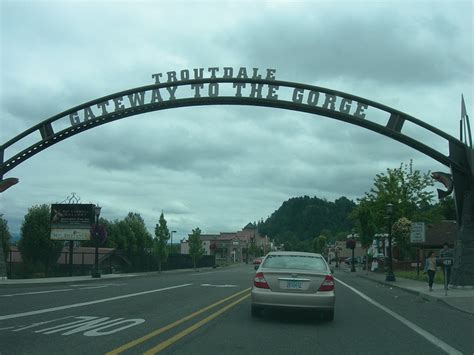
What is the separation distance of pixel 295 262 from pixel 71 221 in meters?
27.9

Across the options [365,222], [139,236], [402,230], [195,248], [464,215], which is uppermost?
[365,222]

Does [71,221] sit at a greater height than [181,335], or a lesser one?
greater

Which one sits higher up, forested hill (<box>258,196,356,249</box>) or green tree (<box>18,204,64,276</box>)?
forested hill (<box>258,196,356,249</box>)

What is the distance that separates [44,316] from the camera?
1188 cm

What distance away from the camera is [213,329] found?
10359 millimetres

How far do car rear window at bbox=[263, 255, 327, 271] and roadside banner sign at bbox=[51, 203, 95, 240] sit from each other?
86.7 feet

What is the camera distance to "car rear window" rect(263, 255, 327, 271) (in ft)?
39.2

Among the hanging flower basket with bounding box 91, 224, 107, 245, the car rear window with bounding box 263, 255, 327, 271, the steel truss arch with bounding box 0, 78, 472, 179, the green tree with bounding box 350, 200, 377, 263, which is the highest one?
the steel truss arch with bounding box 0, 78, 472, 179

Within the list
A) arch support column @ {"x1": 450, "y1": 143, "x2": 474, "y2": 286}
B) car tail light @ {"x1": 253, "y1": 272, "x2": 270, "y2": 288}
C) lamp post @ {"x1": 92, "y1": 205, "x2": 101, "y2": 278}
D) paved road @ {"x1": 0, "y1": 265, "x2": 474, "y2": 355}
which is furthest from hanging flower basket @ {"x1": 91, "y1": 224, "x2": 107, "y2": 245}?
car tail light @ {"x1": 253, "y1": 272, "x2": 270, "y2": 288}

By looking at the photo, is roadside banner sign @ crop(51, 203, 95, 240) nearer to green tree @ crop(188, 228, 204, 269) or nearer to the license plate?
green tree @ crop(188, 228, 204, 269)

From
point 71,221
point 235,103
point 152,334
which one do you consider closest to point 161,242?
point 71,221

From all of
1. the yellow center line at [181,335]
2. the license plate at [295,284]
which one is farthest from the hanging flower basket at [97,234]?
the license plate at [295,284]

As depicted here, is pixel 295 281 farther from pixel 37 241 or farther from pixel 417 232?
pixel 37 241

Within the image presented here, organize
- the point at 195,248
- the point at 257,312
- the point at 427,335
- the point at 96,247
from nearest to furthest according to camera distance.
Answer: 1. the point at 427,335
2. the point at 257,312
3. the point at 96,247
4. the point at 195,248
